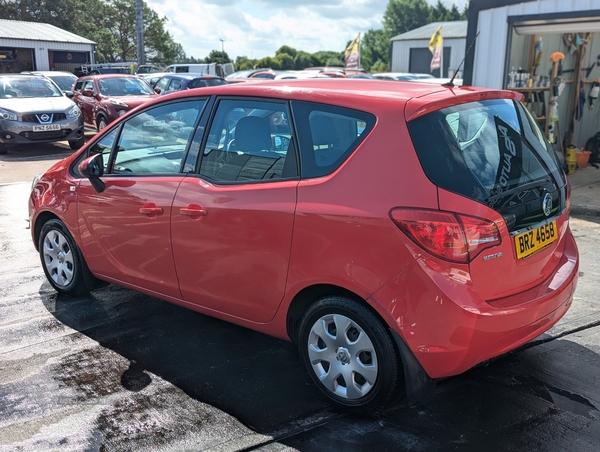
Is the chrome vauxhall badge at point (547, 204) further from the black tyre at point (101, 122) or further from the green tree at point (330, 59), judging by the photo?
the green tree at point (330, 59)

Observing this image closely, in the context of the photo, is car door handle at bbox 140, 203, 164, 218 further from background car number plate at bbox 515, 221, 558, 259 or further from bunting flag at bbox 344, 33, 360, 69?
bunting flag at bbox 344, 33, 360, 69

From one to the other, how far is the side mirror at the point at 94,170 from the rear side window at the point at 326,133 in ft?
5.47

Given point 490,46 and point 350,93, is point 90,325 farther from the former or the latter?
point 490,46

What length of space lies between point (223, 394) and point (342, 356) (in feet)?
2.58

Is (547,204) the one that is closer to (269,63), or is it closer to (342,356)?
(342,356)

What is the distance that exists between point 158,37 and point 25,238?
51.1 m

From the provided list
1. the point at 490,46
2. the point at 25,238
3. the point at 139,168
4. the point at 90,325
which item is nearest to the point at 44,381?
the point at 90,325

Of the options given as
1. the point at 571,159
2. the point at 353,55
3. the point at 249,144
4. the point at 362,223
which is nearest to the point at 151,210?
the point at 249,144

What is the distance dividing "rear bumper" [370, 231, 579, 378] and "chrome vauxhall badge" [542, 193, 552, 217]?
0.50 m

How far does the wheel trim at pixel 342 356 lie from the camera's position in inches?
122

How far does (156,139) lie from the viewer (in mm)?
4137

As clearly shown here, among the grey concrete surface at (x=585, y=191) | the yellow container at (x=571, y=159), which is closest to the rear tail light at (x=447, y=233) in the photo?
the grey concrete surface at (x=585, y=191)

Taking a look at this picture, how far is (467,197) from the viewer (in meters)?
2.83

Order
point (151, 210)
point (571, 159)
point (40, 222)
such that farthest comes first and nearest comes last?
1. point (571, 159)
2. point (40, 222)
3. point (151, 210)
